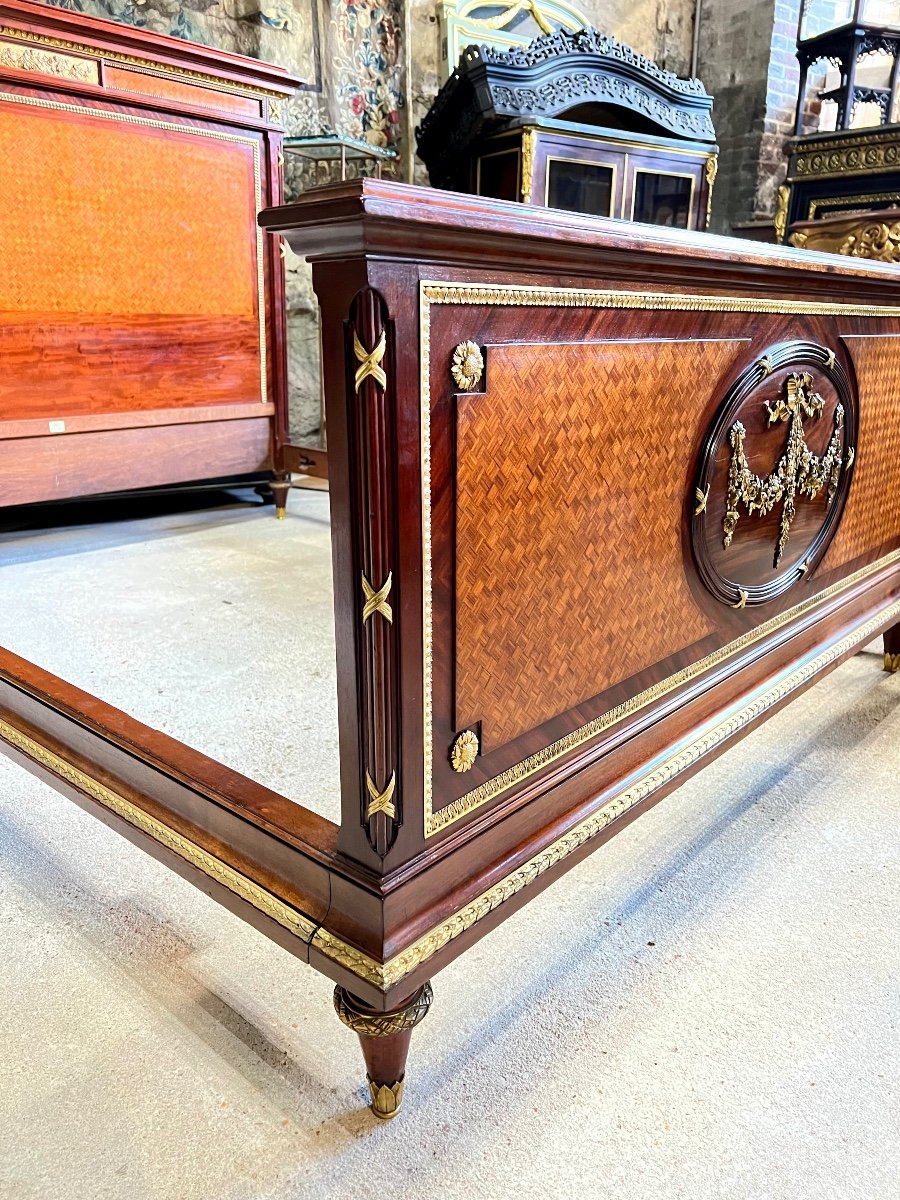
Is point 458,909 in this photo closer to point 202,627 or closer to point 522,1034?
point 522,1034

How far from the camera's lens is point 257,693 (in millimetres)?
2309

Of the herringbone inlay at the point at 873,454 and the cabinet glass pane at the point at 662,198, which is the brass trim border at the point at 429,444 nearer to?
the herringbone inlay at the point at 873,454

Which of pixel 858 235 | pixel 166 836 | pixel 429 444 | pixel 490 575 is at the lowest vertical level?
pixel 166 836

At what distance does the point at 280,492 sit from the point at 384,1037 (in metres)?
3.49

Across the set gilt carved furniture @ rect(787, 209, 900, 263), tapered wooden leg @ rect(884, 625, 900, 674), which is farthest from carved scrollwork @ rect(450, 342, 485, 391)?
tapered wooden leg @ rect(884, 625, 900, 674)

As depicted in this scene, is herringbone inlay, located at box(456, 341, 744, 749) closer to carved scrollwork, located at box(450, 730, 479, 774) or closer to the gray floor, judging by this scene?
carved scrollwork, located at box(450, 730, 479, 774)

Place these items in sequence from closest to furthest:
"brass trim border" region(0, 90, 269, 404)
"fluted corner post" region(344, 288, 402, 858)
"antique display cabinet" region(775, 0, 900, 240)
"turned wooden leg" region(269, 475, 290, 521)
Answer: "fluted corner post" region(344, 288, 402, 858)
"brass trim border" region(0, 90, 269, 404)
"turned wooden leg" region(269, 475, 290, 521)
"antique display cabinet" region(775, 0, 900, 240)

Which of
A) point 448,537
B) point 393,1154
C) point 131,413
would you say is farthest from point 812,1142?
point 131,413

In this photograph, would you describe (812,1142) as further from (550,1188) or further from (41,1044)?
(41,1044)

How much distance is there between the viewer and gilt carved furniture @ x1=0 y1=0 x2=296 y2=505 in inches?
128

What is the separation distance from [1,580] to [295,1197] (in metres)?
2.82

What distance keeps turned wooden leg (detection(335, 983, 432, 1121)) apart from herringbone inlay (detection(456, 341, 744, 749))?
1.04ft

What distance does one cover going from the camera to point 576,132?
16.6ft

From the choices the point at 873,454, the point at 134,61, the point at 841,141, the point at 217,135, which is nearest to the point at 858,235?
the point at 873,454
